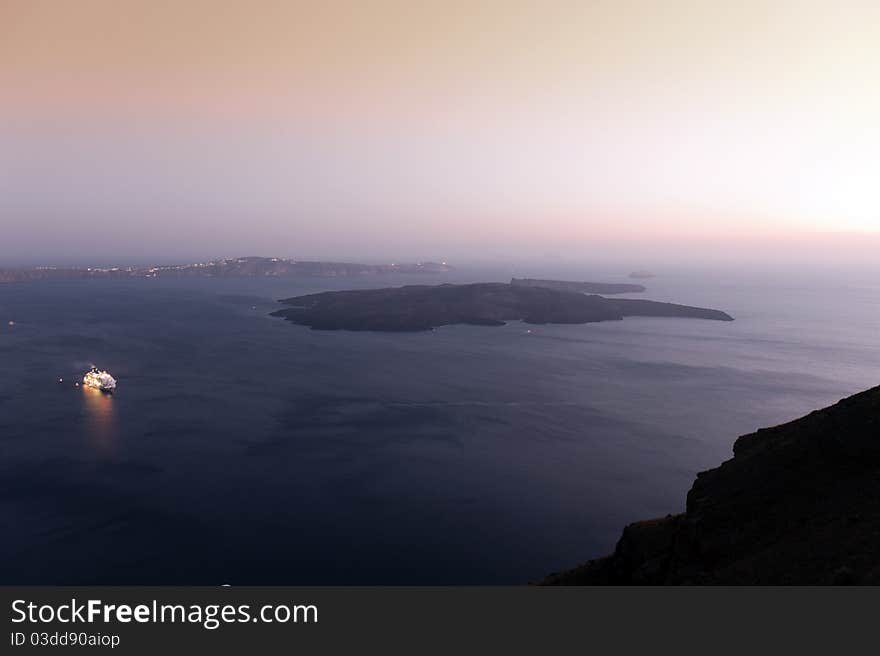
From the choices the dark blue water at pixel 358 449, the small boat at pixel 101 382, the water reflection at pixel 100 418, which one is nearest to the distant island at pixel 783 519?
the dark blue water at pixel 358 449

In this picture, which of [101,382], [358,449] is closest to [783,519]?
[358,449]

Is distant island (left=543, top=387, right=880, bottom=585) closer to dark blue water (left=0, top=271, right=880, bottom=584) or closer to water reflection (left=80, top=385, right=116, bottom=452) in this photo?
dark blue water (left=0, top=271, right=880, bottom=584)

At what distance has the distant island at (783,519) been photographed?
20.1m

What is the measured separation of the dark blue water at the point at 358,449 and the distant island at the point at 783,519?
769 inches

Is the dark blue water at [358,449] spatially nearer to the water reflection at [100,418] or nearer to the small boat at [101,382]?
the water reflection at [100,418]

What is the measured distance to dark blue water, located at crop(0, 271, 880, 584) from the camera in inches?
1863

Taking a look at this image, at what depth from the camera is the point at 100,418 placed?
84375 millimetres

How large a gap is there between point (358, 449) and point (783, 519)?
194 feet

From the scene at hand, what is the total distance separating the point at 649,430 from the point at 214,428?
7299 centimetres

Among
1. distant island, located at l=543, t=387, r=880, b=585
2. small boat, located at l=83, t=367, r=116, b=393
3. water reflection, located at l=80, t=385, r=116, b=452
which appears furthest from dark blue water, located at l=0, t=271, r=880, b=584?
distant island, located at l=543, t=387, r=880, b=585

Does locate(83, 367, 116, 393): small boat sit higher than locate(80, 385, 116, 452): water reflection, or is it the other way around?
locate(83, 367, 116, 393): small boat

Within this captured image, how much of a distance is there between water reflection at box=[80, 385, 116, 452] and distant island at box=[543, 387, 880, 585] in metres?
72.2

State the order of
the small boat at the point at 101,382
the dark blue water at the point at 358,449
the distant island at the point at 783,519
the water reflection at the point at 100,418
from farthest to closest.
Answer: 1. the small boat at the point at 101,382
2. the water reflection at the point at 100,418
3. the dark blue water at the point at 358,449
4. the distant island at the point at 783,519
